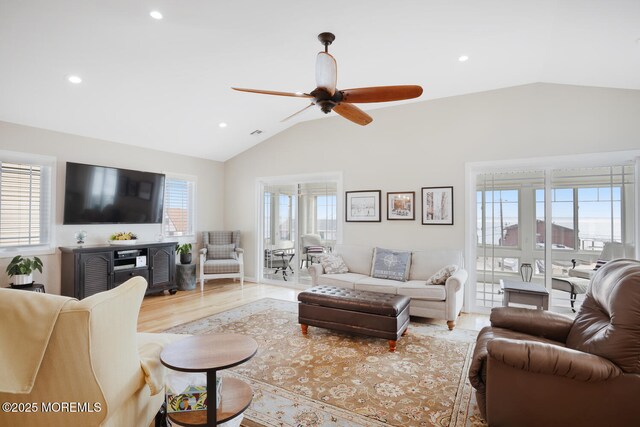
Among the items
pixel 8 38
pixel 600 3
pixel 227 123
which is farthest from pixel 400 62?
pixel 8 38

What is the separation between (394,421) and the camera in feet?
6.90

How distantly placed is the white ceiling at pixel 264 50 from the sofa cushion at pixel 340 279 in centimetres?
266

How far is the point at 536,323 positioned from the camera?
7.86 feet

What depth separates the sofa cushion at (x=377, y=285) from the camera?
164 inches

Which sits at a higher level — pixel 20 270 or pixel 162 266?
pixel 20 270

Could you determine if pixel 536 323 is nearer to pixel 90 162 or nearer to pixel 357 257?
pixel 357 257

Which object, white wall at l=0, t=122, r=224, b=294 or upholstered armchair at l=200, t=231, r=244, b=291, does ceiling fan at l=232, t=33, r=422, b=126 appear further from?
upholstered armchair at l=200, t=231, r=244, b=291

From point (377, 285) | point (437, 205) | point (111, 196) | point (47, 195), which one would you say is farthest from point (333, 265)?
point (47, 195)

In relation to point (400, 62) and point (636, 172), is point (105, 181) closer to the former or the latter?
point (400, 62)

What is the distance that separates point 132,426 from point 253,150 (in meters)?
5.61

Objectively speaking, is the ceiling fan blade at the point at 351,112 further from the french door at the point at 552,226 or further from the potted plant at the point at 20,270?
the potted plant at the point at 20,270

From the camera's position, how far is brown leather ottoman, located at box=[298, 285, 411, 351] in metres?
3.20

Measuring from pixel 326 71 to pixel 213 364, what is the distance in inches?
85.3

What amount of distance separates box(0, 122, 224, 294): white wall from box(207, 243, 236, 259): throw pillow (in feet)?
1.56
